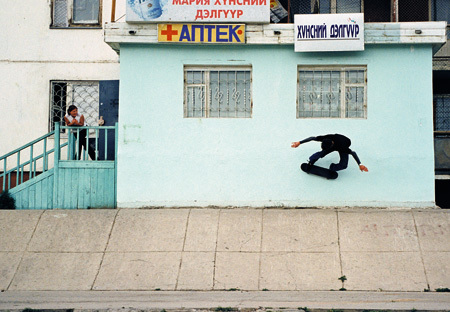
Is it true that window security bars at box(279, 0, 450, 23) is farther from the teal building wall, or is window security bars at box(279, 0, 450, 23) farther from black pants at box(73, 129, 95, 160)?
black pants at box(73, 129, 95, 160)

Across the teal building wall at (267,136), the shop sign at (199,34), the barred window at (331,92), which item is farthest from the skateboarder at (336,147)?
the shop sign at (199,34)

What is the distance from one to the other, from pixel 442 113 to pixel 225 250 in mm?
7675

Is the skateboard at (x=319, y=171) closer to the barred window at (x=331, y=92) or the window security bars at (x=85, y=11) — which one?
the barred window at (x=331, y=92)

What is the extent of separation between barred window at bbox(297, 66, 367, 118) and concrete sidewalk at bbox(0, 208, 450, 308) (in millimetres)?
1880

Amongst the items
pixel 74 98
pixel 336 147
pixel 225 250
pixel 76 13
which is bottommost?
pixel 225 250

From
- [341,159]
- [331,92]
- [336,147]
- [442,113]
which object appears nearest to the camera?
[336,147]

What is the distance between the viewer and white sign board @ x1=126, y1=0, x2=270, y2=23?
10.6m

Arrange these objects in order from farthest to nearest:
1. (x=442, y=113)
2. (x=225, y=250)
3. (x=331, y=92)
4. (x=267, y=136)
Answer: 1. (x=442, y=113)
2. (x=331, y=92)
3. (x=267, y=136)
4. (x=225, y=250)

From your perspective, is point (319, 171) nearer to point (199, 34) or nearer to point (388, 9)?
point (199, 34)

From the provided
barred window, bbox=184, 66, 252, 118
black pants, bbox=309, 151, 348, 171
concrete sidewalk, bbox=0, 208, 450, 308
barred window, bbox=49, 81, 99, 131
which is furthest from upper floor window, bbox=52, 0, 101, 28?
black pants, bbox=309, 151, 348, 171

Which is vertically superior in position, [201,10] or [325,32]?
→ [201,10]

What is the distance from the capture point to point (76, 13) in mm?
13516

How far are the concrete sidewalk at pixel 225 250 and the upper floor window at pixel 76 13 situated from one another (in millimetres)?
5013

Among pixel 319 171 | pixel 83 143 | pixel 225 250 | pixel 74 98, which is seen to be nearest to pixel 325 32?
pixel 319 171
